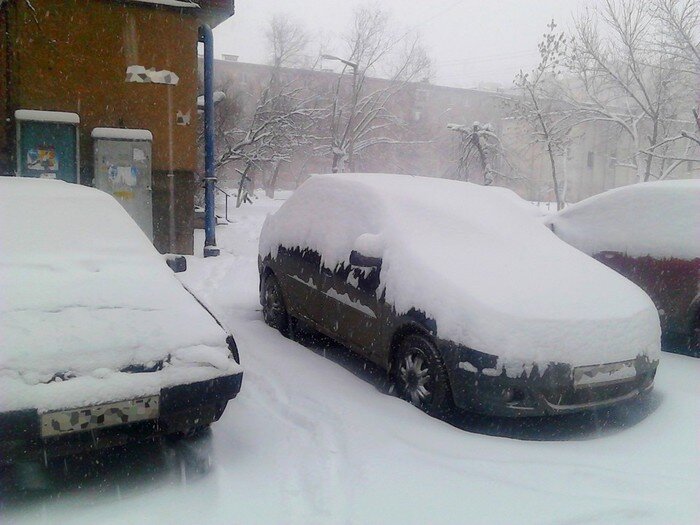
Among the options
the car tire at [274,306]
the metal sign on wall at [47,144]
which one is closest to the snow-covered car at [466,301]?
the car tire at [274,306]

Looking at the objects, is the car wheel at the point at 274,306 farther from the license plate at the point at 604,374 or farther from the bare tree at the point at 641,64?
the bare tree at the point at 641,64

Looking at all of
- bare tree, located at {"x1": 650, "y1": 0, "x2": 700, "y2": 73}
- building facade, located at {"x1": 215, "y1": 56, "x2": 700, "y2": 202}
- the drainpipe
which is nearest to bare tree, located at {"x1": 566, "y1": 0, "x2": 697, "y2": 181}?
bare tree, located at {"x1": 650, "y1": 0, "x2": 700, "y2": 73}

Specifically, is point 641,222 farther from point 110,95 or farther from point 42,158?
point 42,158

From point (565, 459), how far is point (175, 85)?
29.8ft

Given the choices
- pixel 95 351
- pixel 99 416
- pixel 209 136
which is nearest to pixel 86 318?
pixel 95 351

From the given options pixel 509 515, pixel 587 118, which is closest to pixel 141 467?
pixel 509 515

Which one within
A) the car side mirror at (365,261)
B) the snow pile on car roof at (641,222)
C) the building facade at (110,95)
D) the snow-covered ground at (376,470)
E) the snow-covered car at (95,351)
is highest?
the building facade at (110,95)

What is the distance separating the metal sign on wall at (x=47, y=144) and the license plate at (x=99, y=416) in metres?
7.97

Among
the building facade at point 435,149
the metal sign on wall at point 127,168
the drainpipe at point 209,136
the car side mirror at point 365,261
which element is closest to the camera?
the car side mirror at point 365,261

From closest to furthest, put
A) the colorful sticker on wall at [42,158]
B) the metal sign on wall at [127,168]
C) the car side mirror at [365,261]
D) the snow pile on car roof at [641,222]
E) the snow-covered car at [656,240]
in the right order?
the car side mirror at [365,261] < the snow-covered car at [656,240] < the snow pile on car roof at [641,222] < the colorful sticker on wall at [42,158] < the metal sign on wall at [127,168]

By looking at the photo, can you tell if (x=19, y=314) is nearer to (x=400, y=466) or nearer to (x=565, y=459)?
(x=400, y=466)

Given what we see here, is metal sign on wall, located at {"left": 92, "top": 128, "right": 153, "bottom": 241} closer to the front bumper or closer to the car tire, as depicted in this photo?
the car tire

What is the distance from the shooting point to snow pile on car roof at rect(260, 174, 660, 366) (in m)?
3.55

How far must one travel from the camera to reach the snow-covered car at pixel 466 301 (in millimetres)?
3518
